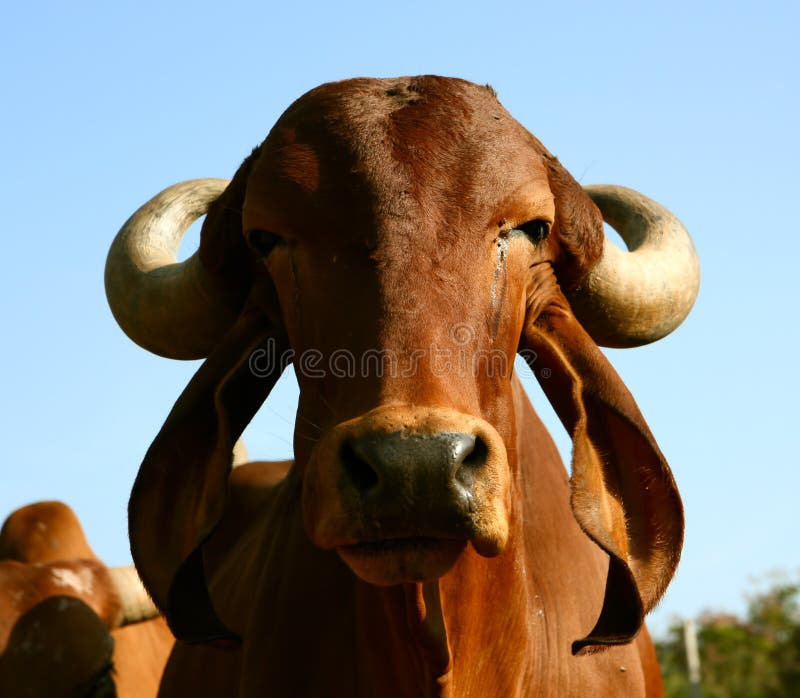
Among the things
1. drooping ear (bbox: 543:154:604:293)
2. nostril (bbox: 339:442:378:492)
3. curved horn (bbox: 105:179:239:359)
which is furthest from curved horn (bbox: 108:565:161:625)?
nostril (bbox: 339:442:378:492)

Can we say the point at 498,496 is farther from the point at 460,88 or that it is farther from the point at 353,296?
the point at 460,88

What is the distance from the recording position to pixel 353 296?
4184 mm

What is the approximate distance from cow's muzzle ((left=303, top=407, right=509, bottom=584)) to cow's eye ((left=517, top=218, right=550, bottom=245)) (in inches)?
39.1

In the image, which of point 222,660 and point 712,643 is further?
point 712,643

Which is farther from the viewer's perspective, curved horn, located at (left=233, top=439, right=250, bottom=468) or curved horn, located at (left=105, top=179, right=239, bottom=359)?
curved horn, located at (left=233, top=439, right=250, bottom=468)

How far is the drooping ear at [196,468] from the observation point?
482 cm

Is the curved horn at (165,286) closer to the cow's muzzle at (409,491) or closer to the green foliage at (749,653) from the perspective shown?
the cow's muzzle at (409,491)

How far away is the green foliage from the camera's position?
104ft

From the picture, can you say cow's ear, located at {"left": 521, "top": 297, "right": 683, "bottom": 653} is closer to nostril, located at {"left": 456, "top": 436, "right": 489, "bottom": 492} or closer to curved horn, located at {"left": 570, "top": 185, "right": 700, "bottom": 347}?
curved horn, located at {"left": 570, "top": 185, "right": 700, "bottom": 347}

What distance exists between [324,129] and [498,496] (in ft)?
4.99

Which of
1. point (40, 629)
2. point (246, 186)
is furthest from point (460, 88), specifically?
point (40, 629)

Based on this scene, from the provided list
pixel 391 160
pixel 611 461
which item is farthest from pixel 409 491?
pixel 611 461

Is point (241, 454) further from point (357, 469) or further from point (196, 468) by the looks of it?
point (357, 469)

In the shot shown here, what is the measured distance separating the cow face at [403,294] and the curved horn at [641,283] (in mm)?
465
